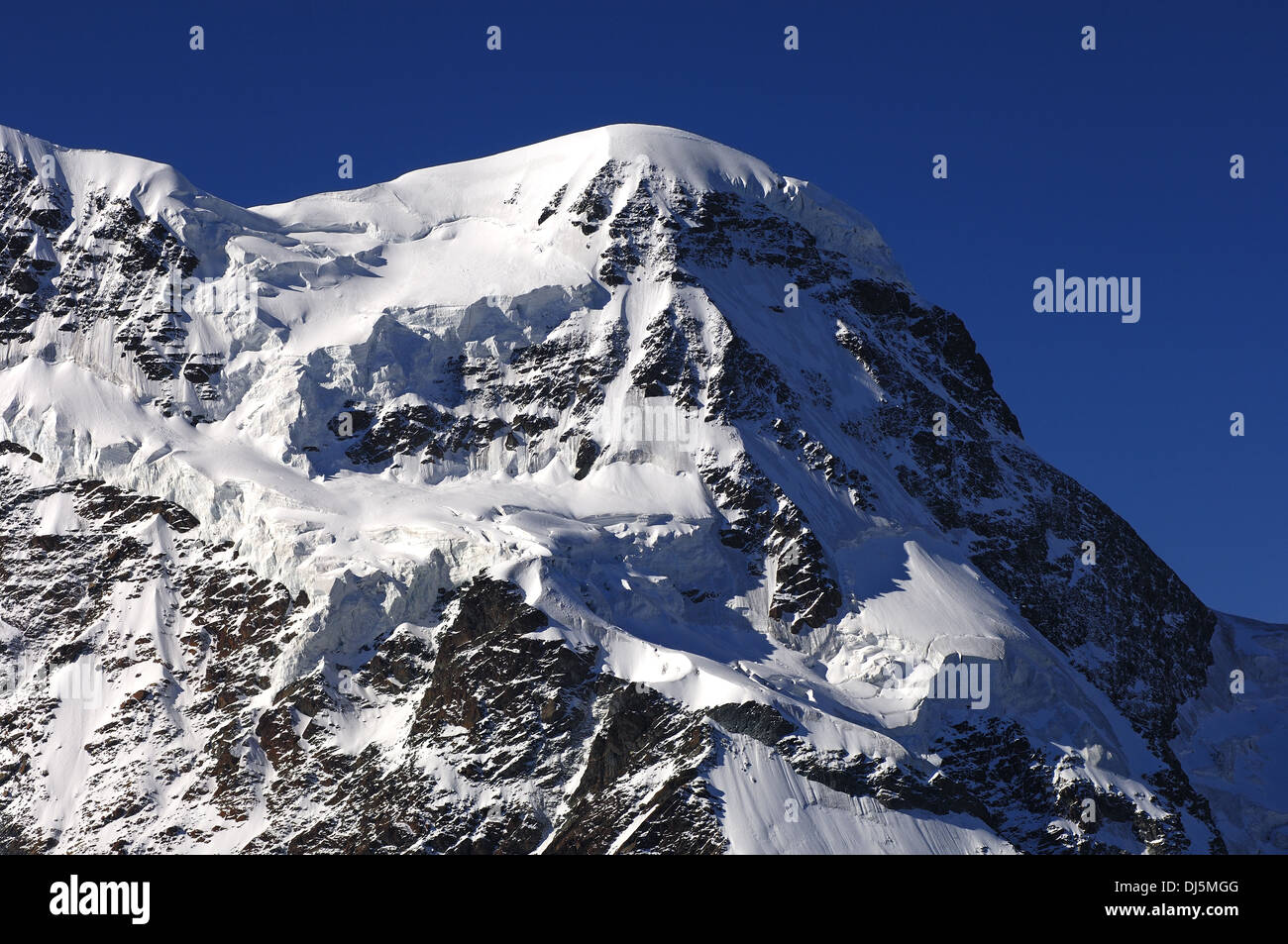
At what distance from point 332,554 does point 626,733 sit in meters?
32.5

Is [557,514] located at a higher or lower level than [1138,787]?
higher

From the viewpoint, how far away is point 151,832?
181 meters

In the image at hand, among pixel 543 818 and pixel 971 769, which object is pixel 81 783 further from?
pixel 971 769

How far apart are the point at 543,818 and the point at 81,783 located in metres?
43.0

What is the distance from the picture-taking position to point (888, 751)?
177625mm

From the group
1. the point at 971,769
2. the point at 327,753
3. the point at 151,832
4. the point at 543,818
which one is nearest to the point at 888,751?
the point at 971,769
